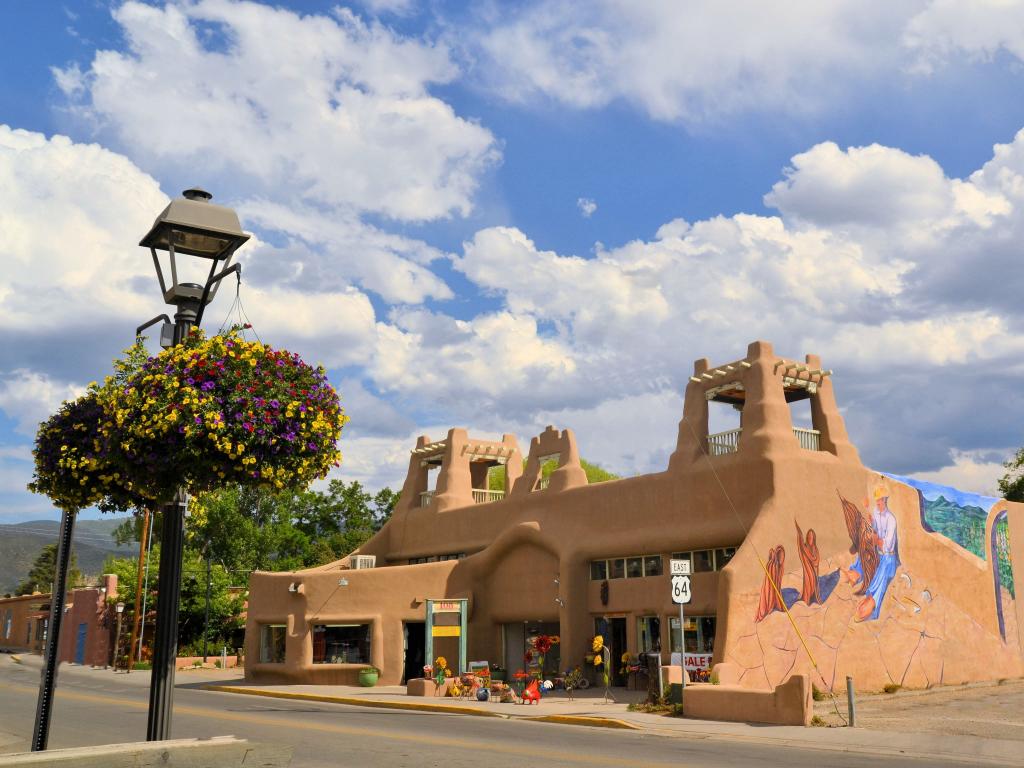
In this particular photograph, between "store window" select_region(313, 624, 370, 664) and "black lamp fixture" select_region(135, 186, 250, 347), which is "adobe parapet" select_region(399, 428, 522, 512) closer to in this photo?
"store window" select_region(313, 624, 370, 664)

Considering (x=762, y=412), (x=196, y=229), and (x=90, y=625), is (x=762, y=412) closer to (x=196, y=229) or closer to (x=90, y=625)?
(x=196, y=229)

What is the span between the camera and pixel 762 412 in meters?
26.9

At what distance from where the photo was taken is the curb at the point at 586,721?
19.1 metres

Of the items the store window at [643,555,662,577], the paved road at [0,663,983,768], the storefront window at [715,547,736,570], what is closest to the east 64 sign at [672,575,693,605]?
the paved road at [0,663,983,768]

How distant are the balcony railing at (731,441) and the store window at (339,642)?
14.1 metres

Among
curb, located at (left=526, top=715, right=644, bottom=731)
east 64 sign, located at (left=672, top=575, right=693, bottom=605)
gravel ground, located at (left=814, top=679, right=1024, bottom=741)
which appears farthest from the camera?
east 64 sign, located at (left=672, top=575, right=693, bottom=605)

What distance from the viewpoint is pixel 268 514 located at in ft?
242

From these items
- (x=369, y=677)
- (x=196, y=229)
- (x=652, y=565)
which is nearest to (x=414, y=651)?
(x=369, y=677)

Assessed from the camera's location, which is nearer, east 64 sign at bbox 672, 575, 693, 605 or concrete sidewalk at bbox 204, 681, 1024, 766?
concrete sidewalk at bbox 204, 681, 1024, 766

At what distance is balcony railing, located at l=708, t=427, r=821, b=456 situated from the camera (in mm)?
28141

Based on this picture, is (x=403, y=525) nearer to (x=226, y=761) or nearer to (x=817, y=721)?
(x=817, y=721)

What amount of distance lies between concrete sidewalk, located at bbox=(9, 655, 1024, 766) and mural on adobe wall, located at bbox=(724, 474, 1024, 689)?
4575 mm

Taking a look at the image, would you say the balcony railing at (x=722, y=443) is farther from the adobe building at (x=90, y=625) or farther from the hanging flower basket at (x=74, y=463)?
the adobe building at (x=90, y=625)

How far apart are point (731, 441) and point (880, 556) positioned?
18.3 feet
